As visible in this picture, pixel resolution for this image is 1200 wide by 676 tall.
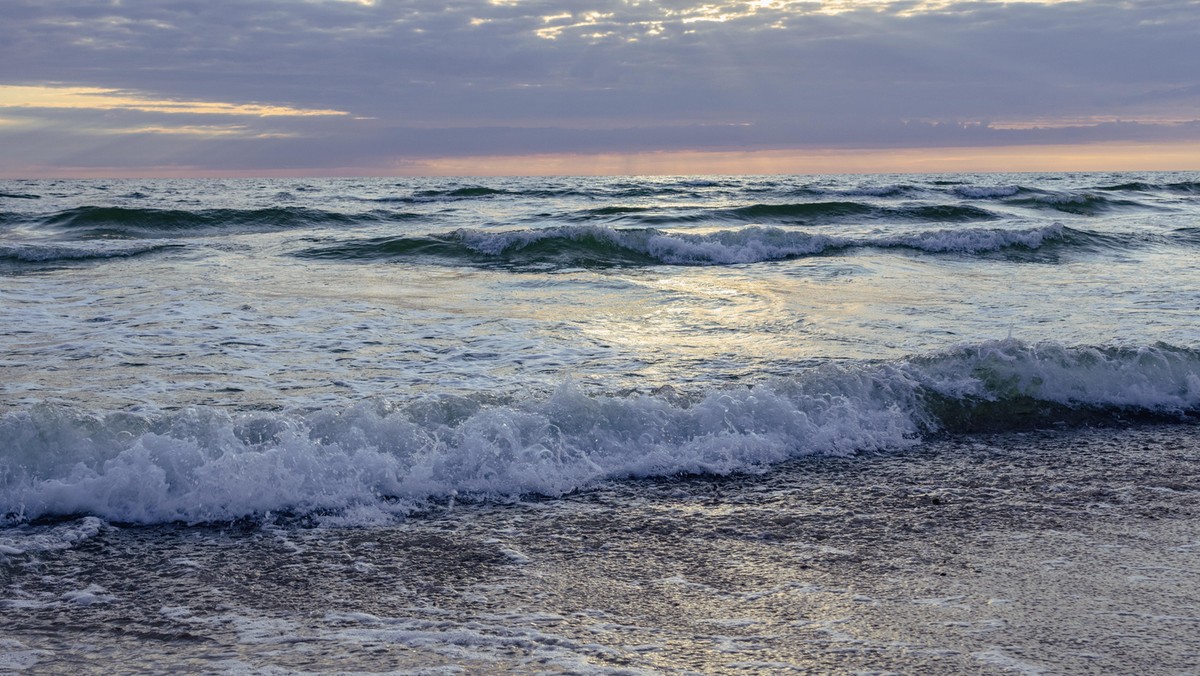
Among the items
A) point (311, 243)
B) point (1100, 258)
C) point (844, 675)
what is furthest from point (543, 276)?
point (844, 675)

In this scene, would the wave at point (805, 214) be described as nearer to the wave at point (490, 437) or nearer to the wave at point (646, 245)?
the wave at point (646, 245)

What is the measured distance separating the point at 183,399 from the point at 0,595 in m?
2.49

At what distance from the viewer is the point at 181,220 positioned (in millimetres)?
20422

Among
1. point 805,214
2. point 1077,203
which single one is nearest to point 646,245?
point 805,214

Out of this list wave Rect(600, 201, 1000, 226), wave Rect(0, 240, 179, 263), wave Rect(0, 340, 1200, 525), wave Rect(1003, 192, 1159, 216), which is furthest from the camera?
wave Rect(1003, 192, 1159, 216)

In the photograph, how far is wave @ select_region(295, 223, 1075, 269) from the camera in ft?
48.5

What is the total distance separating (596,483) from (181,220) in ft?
61.4

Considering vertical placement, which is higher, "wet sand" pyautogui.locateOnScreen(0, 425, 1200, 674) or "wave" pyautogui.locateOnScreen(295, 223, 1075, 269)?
"wave" pyautogui.locateOnScreen(295, 223, 1075, 269)

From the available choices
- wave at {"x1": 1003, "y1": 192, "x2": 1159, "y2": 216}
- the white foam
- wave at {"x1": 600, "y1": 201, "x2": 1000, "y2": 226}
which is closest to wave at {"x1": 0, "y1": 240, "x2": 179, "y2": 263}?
the white foam

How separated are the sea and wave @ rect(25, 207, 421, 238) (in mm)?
9567

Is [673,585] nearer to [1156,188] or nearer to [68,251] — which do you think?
[68,251]

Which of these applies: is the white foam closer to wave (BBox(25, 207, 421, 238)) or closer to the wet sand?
wave (BBox(25, 207, 421, 238))

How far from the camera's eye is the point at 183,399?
18.3 feet

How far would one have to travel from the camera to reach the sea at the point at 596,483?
288cm
